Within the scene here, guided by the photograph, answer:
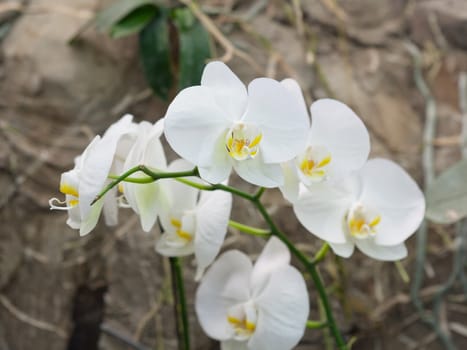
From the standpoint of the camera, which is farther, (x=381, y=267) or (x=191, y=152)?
(x=381, y=267)

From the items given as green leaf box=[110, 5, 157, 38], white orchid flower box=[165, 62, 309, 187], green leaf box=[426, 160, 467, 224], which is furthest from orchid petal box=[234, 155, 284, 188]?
green leaf box=[110, 5, 157, 38]

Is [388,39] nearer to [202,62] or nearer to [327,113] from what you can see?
[202,62]

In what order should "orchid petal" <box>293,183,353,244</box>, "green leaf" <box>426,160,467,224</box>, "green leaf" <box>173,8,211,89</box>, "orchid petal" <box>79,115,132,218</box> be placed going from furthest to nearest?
"green leaf" <box>173,8,211,89</box> < "green leaf" <box>426,160,467,224</box> < "orchid petal" <box>293,183,353,244</box> < "orchid petal" <box>79,115,132,218</box>

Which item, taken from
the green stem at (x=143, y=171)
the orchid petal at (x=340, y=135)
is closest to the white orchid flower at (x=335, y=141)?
the orchid petal at (x=340, y=135)

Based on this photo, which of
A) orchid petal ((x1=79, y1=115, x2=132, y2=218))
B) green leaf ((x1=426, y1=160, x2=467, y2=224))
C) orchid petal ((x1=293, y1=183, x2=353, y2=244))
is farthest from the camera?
green leaf ((x1=426, y1=160, x2=467, y2=224))

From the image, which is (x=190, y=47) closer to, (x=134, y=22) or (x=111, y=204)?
(x=134, y=22)

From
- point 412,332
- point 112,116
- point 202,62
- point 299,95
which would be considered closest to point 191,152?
point 299,95

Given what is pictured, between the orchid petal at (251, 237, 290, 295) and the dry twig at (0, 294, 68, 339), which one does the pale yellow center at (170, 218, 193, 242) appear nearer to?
the orchid petal at (251, 237, 290, 295)
